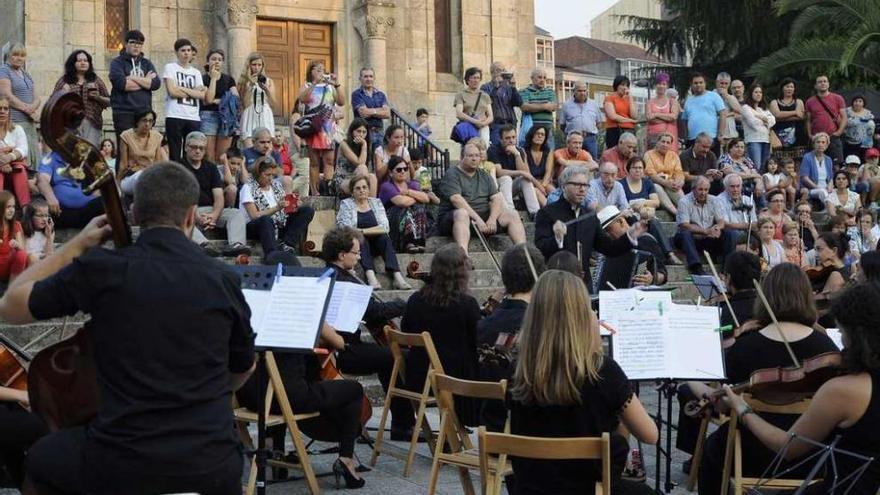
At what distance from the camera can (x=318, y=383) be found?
7438 mm

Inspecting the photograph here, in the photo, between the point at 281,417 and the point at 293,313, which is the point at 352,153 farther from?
the point at 293,313

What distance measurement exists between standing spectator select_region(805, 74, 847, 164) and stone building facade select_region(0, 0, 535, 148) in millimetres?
6497

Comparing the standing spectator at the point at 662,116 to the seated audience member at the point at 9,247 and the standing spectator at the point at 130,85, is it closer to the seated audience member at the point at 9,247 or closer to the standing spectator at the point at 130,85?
the standing spectator at the point at 130,85

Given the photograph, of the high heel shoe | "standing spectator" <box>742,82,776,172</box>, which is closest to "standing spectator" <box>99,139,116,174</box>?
the high heel shoe

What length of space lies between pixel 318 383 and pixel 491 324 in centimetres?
115

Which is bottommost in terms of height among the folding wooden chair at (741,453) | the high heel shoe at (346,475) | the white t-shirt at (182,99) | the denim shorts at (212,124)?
the high heel shoe at (346,475)

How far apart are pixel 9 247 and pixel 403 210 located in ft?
14.8

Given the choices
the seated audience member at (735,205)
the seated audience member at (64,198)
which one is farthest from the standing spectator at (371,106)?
the seated audience member at (64,198)

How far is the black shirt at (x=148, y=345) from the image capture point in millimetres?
4102

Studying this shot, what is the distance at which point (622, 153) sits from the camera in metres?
15.2

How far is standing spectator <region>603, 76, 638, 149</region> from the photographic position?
16.6 meters

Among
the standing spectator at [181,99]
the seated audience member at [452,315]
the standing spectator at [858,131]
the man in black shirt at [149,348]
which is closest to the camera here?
the man in black shirt at [149,348]

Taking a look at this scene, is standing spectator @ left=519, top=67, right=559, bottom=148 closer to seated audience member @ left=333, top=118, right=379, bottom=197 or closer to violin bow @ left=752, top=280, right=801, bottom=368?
seated audience member @ left=333, top=118, right=379, bottom=197

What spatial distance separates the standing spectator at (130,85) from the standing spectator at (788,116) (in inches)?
367
